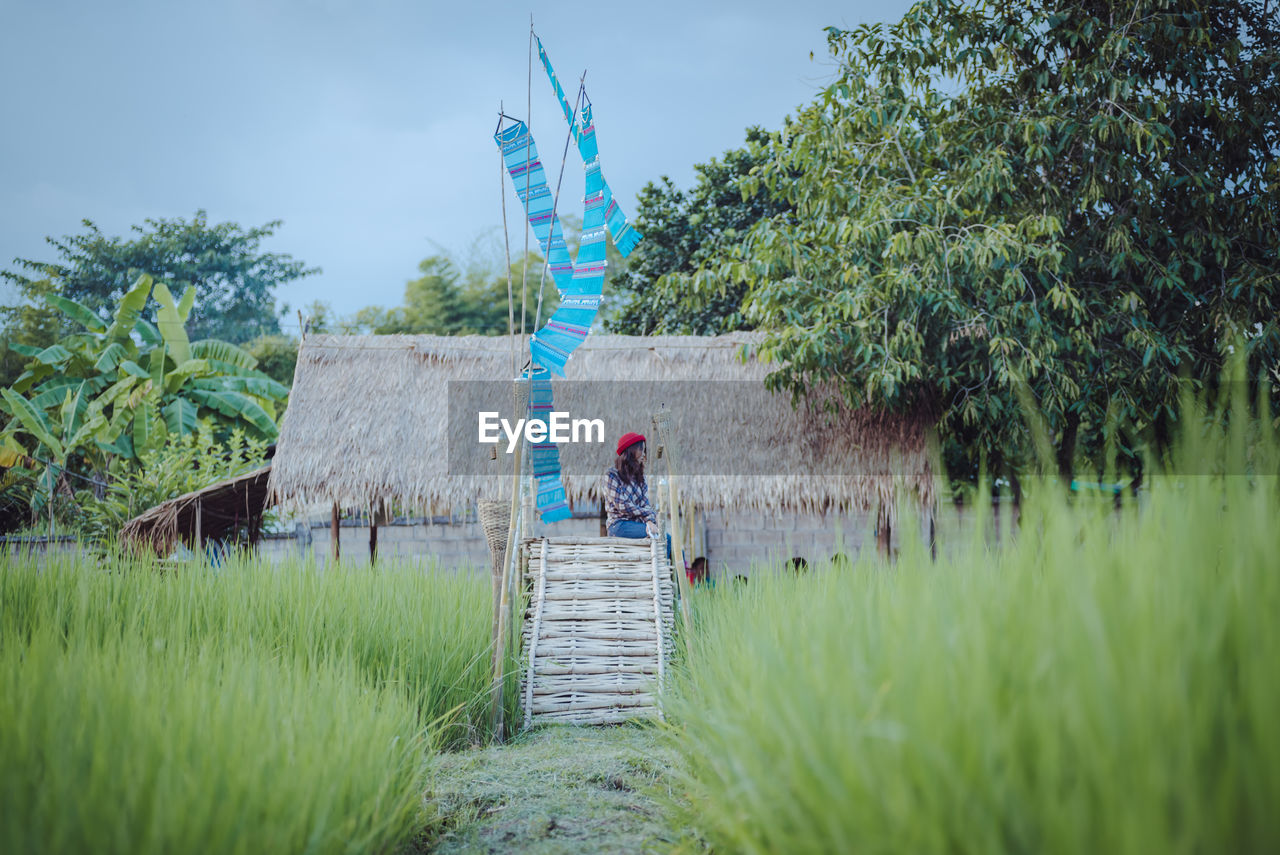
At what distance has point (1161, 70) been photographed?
5.80 metres

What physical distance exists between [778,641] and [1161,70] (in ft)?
19.3

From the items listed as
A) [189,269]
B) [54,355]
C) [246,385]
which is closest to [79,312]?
[54,355]

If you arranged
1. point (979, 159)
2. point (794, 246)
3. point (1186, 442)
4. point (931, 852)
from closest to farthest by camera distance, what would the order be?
point (931, 852), point (1186, 442), point (979, 159), point (794, 246)

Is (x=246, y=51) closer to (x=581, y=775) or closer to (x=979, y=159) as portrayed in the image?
(x=979, y=159)

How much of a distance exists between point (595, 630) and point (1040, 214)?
4.48 metres

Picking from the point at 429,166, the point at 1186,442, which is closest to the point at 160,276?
the point at 429,166

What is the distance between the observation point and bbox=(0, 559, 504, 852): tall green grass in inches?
59.0

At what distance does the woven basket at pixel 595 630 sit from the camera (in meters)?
3.77

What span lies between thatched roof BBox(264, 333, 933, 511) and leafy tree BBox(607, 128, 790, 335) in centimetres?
253

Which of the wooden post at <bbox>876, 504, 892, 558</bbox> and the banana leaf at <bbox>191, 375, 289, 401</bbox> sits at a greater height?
the banana leaf at <bbox>191, 375, 289, 401</bbox>

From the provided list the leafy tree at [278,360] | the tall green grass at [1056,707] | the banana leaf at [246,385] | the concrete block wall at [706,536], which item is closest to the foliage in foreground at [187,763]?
the tall green grass at [1056,707]

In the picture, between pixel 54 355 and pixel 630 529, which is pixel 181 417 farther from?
pixel 630 529

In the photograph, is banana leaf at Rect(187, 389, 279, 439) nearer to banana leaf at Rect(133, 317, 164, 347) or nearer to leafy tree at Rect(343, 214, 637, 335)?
banana leaf at Rect(133, 317, 164, 347)

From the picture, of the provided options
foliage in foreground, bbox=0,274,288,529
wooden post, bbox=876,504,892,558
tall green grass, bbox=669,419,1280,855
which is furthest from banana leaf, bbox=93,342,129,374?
tall green grass, bbox=669,419,1280,855
